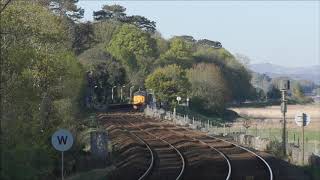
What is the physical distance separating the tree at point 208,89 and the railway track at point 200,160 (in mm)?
69198

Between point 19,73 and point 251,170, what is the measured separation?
10363 mm

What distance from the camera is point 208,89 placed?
419ft

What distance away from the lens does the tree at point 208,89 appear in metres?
124

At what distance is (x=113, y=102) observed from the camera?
12600cm

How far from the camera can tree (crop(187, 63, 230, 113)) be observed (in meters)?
124

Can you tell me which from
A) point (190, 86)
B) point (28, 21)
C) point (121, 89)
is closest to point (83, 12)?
point (121, 89)

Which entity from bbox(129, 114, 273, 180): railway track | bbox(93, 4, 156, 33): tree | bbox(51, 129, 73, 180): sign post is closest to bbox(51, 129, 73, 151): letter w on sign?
bbox(51, 129, 73, 180): sign post

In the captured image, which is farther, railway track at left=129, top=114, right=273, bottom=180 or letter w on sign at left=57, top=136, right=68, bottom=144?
railway track at left=129, top=114, right=273, bottom=180

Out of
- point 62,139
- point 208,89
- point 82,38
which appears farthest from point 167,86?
point 62,139

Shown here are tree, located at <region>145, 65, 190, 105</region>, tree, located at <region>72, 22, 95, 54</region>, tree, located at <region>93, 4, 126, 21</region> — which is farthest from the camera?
tree, located at <region>93, 4, 126, 21</region>

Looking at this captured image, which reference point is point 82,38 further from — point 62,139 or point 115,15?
point 62,139

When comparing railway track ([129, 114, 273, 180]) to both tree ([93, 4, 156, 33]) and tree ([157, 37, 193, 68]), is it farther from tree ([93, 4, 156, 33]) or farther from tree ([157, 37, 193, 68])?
tree ([93, 4, 156, 33])

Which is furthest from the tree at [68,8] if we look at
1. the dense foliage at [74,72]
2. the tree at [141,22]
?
the tree at [141,22]

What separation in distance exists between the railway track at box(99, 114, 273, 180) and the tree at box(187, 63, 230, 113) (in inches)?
2724
